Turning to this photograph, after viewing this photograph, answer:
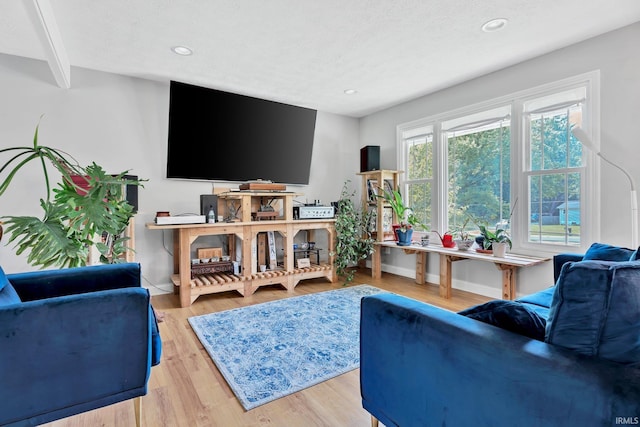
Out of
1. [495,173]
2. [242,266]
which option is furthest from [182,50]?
[495,173]

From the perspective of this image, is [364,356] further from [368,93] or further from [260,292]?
[368,93]

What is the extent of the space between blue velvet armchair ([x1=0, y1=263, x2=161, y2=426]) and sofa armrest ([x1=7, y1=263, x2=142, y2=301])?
24 cm

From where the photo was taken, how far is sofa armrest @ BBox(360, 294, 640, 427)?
2.36ft

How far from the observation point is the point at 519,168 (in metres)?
3.11

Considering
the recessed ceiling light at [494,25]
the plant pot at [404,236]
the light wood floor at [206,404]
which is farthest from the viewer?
the plant pot at [404,236]

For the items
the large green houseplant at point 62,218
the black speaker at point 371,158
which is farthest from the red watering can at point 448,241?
the large green houseplant at point 62,218

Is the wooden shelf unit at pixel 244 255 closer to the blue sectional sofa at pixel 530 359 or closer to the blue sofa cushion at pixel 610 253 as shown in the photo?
the blue sectional sofa at pixel 530 359

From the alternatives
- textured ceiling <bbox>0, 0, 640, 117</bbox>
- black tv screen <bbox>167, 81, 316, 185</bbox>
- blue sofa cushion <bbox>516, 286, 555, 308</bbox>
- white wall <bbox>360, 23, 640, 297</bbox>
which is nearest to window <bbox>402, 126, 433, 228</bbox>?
white wall <bbox>360, 23, 640, 297</bbox>

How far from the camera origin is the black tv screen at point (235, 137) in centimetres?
341

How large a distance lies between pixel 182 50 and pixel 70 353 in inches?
97.1

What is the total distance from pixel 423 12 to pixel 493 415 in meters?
2.38

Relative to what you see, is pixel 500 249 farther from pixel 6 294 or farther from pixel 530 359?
pixel 6 294

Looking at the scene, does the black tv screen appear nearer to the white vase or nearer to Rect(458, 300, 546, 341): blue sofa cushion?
the white vase

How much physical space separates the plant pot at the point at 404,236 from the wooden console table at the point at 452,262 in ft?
0.29
